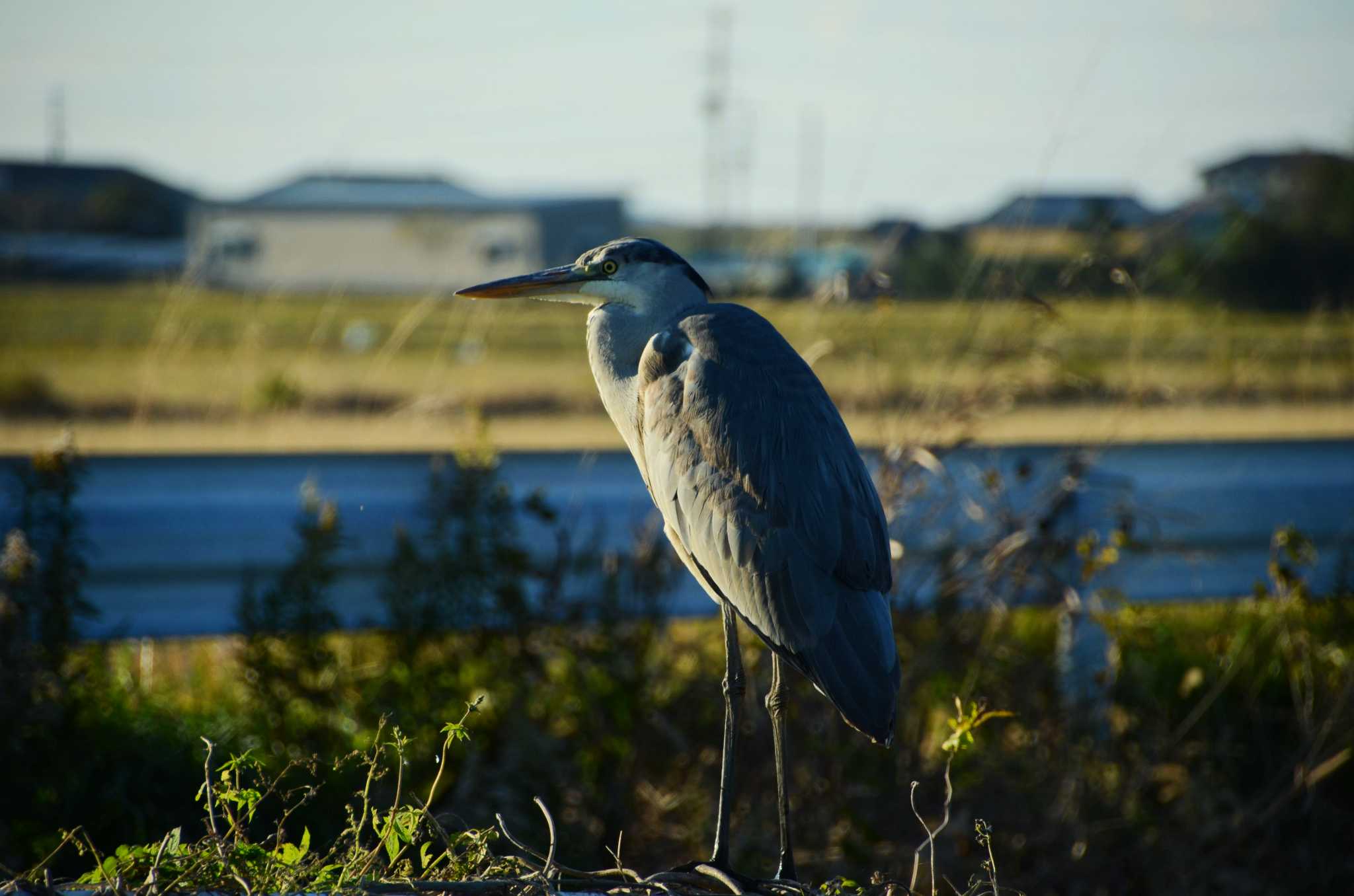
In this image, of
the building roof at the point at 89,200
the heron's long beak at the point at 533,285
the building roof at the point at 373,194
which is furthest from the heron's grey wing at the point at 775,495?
the building roof at the point at 89,200

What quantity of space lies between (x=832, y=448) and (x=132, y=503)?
8.78ft

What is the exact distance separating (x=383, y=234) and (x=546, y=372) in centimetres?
640

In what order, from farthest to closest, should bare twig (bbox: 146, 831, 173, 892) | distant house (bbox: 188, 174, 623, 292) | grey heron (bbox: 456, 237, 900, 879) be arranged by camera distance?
distant house (bbox: 188, 174, 623, 292)
grey heron (bbox: 456, 237, 900, 879)
bare twig (bbox: 146, 831, 173, 892)

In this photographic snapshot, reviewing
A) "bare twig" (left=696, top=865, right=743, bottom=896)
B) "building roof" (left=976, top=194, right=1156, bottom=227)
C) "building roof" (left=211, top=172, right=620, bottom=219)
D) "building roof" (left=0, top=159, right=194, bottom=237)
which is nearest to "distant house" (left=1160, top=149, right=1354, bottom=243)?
"building roof" (left=976, top=194, right=1156, bottom=227)

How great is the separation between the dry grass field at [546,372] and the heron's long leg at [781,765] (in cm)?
133

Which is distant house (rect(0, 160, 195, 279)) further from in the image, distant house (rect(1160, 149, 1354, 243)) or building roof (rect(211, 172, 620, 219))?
distant house (rect(1160, 149, 1354, 243))

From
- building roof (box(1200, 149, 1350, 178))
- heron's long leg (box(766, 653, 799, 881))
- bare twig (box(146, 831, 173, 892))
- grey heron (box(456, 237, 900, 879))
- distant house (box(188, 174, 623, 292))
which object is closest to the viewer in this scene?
bare twig (box(146, 831, 173, 892))

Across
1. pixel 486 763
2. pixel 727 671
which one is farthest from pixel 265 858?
pixel 486 763

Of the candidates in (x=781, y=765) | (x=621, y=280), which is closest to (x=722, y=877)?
(x=781, y=765)

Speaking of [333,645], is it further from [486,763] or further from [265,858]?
[265,858]

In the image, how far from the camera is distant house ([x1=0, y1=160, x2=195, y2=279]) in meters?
8.41

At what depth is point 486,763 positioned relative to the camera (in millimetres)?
4148

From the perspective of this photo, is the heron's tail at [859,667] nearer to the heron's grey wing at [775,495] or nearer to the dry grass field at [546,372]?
the heron's grey wing at [775,495]

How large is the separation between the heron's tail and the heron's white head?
892 mm
